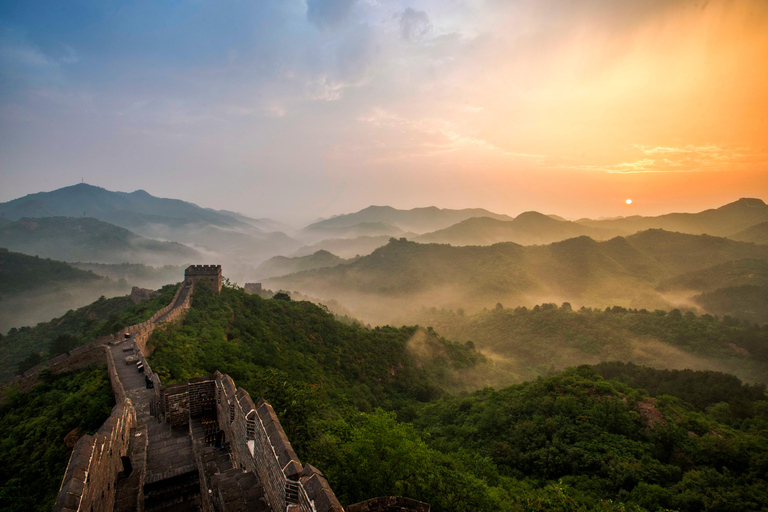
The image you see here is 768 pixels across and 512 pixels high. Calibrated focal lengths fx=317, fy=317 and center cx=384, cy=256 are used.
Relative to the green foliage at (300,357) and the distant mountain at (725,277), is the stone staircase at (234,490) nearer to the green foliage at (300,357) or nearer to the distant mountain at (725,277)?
the green foliage at (300,357)

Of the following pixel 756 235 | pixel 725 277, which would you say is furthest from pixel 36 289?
pixel 756 235

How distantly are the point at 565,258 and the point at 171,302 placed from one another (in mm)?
126276

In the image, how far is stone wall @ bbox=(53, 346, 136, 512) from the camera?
18.8 feet

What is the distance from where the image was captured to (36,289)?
105 meters

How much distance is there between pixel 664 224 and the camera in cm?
18775

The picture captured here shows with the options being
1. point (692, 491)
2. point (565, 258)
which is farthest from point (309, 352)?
point (565, 258)

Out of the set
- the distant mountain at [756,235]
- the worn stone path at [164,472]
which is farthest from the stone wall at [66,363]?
the distant mountain at [756,235]

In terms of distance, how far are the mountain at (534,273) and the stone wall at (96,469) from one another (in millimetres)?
97480

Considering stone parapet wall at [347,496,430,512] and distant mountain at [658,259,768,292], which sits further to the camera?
distant mountain at [658,259,768,292]

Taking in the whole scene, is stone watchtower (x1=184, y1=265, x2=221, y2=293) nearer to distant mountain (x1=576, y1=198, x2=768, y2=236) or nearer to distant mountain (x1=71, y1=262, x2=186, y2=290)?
distant mountain (x1=71, y1=262, x2=186, y2=290)

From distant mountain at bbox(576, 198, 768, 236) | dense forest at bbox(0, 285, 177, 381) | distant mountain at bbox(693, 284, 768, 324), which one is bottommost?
distant mountain at bbox(693, 284, 768, 324)

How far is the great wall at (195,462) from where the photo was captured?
222 inches

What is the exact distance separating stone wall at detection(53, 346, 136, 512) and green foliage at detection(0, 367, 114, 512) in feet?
11.0

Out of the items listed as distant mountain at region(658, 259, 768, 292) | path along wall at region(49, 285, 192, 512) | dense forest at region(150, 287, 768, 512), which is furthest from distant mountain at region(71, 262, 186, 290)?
distant mountain at region(658, 259, 768, 292)
